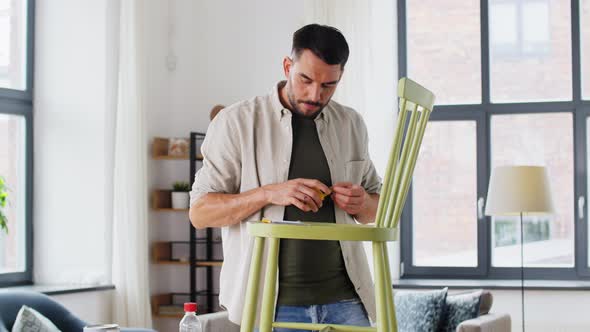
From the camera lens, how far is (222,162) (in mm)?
2170

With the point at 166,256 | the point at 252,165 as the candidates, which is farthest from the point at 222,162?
the point at 166,256

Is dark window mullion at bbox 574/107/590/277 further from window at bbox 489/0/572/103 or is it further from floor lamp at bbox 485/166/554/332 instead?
floor lamp at bbox 485/166/554/332

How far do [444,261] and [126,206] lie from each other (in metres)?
2.29

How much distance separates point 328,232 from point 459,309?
353 centimetres

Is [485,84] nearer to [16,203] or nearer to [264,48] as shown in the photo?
[264,48]

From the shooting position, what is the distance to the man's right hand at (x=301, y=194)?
6.28ft

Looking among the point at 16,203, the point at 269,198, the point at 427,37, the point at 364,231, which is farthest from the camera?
the point at 427,37

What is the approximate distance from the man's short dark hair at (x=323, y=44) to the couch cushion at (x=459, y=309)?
315 centimetres

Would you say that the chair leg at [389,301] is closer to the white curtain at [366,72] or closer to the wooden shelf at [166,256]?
the white curtain at [366,72]

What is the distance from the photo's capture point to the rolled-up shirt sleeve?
2.17 meters

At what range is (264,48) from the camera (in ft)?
20.8

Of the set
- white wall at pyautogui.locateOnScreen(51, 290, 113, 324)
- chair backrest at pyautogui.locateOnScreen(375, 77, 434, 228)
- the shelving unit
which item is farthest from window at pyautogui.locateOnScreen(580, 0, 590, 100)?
chair backrest at pyautogui.locateOnScreen(375, 77, 434, 228)

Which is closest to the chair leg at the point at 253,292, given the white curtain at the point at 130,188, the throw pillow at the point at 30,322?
the throw pillow at the point at 30,322

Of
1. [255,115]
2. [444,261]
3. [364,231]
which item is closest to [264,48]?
[444,261]
